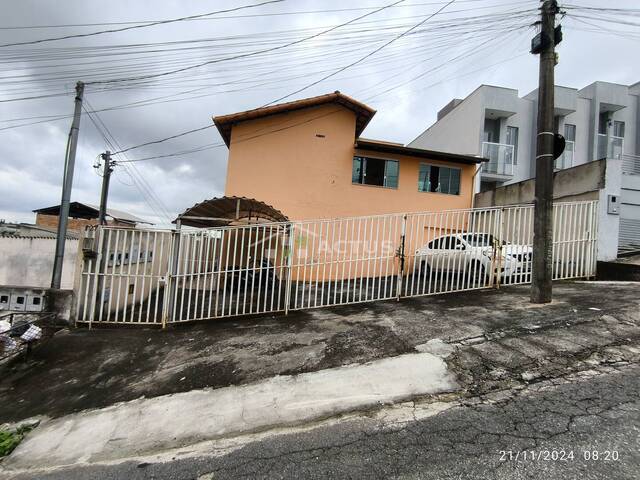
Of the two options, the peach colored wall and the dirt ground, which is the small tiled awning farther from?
the dirt ground

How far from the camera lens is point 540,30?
19.6 ft

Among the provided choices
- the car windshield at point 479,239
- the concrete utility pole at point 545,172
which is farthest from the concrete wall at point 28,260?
the concrete utility pole at point 545,172

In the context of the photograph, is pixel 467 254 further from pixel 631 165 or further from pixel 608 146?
pixel 608 146

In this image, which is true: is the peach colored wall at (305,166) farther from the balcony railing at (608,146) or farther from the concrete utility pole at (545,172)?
the balcony railing at (608,146)

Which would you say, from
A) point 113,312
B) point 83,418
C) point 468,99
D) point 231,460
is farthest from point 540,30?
point 468,99

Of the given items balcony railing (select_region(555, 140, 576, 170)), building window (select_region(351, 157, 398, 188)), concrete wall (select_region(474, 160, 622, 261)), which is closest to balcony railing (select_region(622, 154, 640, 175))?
balcony railing (select_region(555, 140, 576, 170))

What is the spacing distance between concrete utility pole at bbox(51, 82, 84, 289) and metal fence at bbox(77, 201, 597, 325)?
126cm

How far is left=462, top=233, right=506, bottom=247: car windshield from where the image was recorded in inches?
285

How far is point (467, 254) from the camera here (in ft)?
23.9

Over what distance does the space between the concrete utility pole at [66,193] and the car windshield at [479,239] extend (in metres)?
8.73

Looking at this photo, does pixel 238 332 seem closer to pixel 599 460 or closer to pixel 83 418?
pixel 83 418

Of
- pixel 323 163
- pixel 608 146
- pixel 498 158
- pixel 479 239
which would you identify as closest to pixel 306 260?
pixel 479 239

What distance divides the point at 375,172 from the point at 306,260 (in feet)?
22.8

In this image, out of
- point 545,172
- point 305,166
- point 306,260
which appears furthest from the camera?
point 305,166
